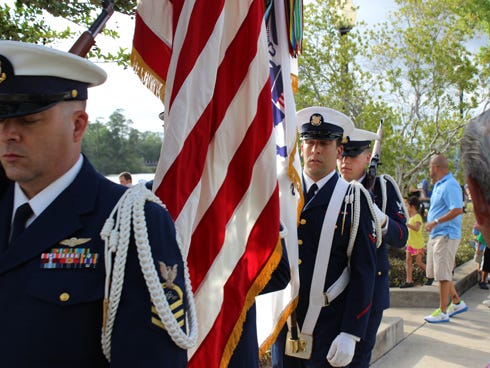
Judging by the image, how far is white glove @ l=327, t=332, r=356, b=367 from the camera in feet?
9.49

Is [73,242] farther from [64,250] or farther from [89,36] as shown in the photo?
[89,36]

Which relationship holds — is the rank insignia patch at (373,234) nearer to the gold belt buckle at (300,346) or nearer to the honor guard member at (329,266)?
the honor guard member at (329,266)

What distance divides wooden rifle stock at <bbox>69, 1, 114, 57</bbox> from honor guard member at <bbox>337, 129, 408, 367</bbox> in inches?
82.8

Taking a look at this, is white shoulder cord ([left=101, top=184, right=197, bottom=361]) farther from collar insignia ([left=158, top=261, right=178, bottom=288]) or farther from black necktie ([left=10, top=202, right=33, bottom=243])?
black necktie ([left=10, top=202, right=33, bottom=243])

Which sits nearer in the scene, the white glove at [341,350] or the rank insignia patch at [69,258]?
the rank insignia patch at [69,258]

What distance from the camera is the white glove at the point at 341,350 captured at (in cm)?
289

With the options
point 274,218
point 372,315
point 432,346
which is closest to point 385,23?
point 432,346

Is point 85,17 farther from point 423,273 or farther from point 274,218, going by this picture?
point 423,273

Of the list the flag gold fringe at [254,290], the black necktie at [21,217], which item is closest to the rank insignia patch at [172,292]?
the black necktie at [21,217]

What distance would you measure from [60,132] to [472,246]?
11.2 metres

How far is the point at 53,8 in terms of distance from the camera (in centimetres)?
318

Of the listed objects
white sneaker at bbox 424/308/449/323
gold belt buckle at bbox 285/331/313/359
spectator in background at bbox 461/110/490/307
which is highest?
spectator in background at bbox 461/110/490/307

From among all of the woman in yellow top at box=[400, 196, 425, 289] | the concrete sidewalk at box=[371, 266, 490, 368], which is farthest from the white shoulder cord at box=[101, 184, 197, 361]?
the woman in yellow top at box=[400, 196, 425, 289]

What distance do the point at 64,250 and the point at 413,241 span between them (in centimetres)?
708
